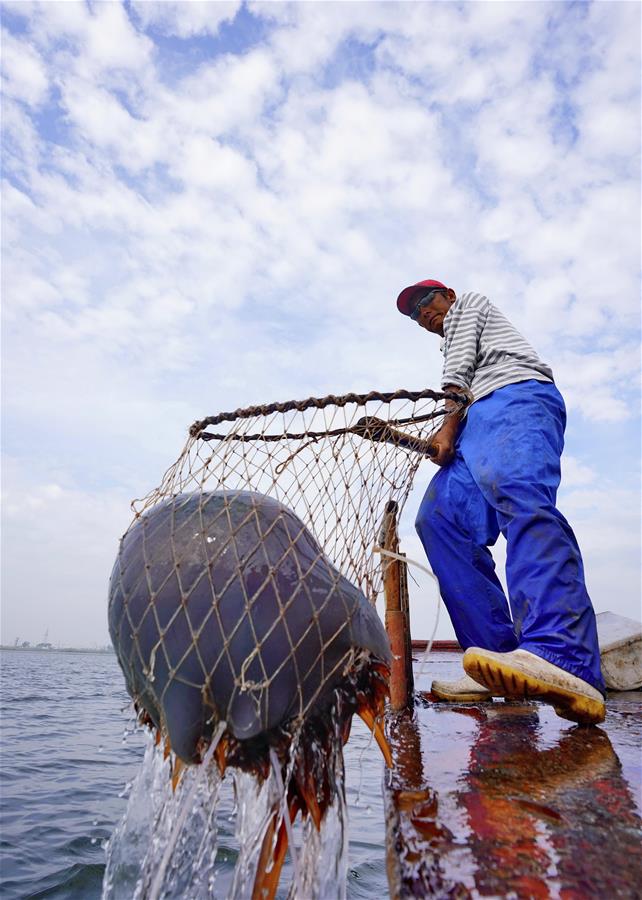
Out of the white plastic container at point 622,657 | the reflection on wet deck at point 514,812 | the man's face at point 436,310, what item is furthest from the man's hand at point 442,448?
the white plastic container at point 622,657

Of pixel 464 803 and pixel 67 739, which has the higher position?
pixel 464 803

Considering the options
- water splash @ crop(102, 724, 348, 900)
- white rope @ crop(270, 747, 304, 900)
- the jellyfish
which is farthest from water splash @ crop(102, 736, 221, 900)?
white rope @ crop(270, 747, 304, 900)

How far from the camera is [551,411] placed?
3244 millimetres

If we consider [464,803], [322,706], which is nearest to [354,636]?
[322,706]

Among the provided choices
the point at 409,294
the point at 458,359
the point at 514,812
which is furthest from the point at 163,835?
the point at 409,294

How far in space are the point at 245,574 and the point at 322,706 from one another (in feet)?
1.57

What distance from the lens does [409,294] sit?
4133 millimetres

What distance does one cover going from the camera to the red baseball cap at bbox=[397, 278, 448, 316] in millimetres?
4090

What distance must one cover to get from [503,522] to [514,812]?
167cm

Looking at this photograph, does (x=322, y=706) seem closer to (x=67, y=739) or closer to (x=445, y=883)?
(x=445, y=883)

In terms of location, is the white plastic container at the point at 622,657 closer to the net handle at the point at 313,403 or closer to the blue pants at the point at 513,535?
the blue pants at the point at 513,535

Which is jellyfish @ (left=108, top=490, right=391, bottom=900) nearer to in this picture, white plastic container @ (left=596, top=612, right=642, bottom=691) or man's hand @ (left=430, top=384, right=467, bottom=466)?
man's hand @ (left=430, top=384, right=467, bottom=466)

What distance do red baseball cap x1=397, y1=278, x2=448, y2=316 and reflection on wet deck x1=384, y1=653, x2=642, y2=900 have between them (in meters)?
2.75

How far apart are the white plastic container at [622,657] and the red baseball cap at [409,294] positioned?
108 inches
